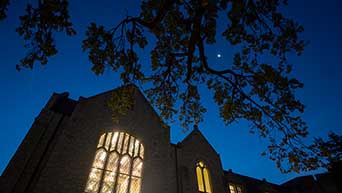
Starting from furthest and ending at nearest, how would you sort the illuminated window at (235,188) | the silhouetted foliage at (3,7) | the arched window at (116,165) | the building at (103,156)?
the illuminated window at (235,188), the arched window at (116,165), the building at (103,156), the silhouetted foliage at (3,7)

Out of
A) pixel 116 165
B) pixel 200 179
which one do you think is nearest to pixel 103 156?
pixel 116 165

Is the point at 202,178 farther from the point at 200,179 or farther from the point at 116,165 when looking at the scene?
the point at 116,165

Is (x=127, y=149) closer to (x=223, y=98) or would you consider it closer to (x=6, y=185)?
(x=6, y=185)

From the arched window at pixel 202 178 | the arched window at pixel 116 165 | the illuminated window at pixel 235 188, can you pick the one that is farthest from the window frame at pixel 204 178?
the arched window at pixel 116 165

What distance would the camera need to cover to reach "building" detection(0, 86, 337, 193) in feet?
29.4

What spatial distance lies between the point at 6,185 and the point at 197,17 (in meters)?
11.0

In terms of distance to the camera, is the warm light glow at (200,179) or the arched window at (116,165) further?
the warm light glow at (200,179)

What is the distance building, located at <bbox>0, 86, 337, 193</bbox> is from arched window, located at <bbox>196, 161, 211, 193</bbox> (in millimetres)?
78

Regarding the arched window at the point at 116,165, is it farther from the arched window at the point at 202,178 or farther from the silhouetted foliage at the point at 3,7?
the silhouetted foliage at the point at 3,7

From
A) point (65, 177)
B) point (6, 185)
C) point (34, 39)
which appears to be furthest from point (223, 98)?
point (6, 185)

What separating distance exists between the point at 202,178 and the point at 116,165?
24.3ft

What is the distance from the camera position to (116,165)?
1089 centimetres

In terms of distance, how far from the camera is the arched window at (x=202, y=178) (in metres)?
14.0

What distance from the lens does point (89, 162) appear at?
33.4 ft
